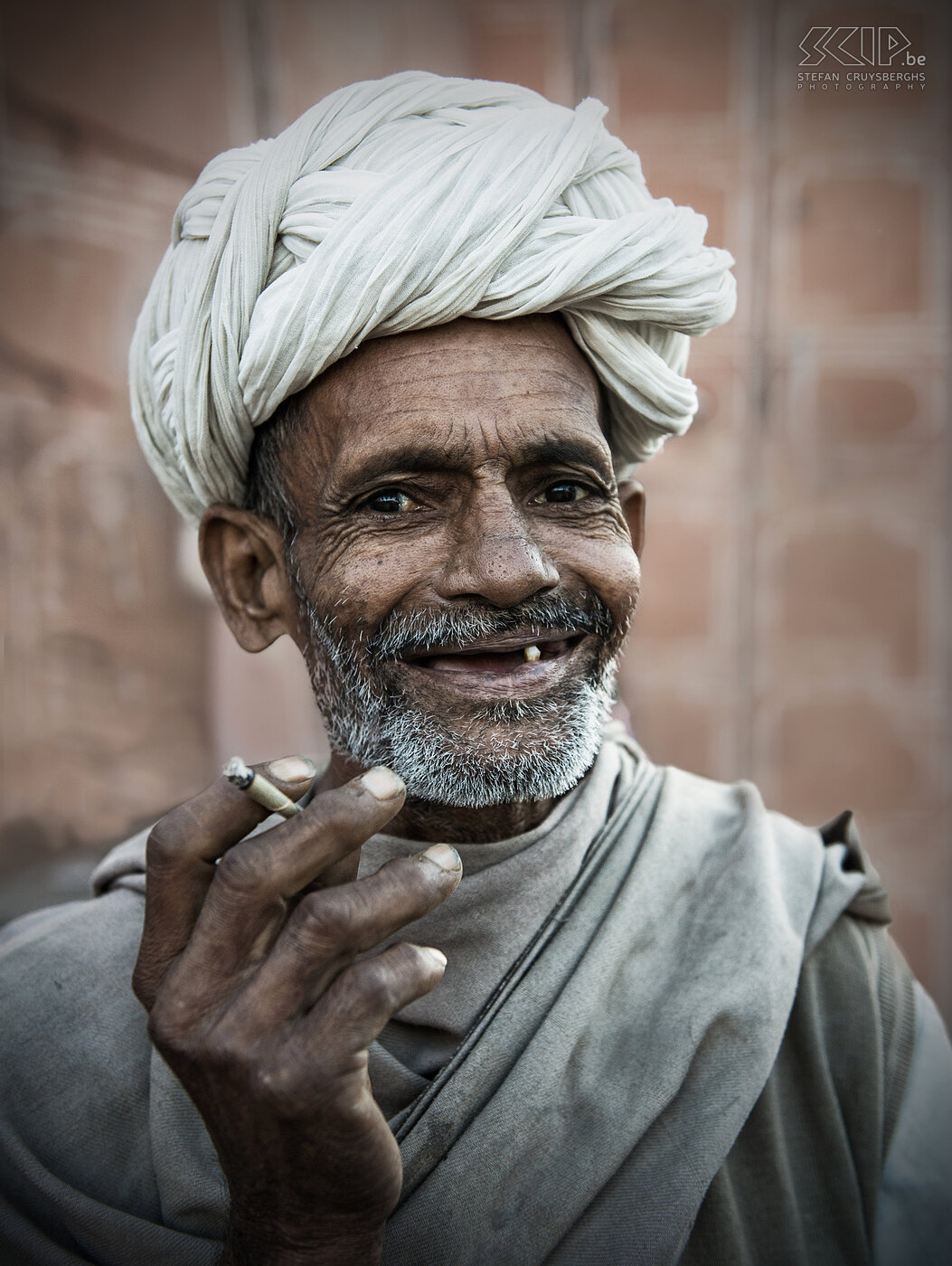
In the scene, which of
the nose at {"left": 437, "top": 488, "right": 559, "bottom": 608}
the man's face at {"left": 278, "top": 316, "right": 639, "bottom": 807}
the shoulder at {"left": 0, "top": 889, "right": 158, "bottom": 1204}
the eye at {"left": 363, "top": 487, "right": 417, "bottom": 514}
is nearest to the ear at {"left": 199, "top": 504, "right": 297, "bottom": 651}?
the man's face at {"left": 278, "top": 316, "right": 639, "bottom": 807}

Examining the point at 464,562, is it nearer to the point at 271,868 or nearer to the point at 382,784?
the point at 382,784

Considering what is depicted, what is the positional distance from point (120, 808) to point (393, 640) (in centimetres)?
214

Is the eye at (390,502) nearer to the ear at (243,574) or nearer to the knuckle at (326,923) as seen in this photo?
the ear at (243,574)

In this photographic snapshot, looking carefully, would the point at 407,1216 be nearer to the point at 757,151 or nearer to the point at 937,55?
the point at 757,151

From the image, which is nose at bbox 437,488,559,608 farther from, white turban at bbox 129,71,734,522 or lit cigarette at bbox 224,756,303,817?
lit cigarette at bbox 224,756,303,817

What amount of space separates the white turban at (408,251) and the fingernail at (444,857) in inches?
32.5

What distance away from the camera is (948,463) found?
374cm

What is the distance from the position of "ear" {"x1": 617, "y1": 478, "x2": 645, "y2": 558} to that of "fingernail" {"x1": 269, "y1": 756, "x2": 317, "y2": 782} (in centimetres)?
95

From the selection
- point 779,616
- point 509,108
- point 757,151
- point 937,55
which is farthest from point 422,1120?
point 937,55

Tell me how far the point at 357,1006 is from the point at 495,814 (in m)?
0.60

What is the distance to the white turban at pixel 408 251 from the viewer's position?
1.58 metres

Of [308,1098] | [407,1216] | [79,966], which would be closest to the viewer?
[308,1098]

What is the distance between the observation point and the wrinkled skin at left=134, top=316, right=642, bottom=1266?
1192 millimetres

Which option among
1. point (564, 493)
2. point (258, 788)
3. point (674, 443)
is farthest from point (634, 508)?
point (674, 443)
